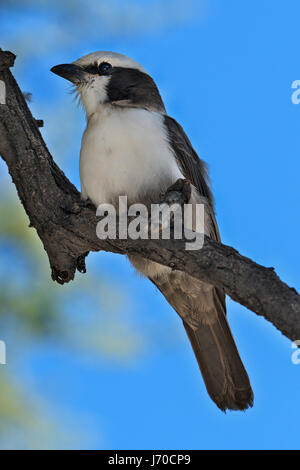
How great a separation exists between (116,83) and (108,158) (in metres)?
0.63

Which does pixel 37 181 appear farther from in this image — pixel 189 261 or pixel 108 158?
pixel 189 261

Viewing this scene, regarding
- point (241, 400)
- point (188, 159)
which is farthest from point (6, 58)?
point (241, 400)

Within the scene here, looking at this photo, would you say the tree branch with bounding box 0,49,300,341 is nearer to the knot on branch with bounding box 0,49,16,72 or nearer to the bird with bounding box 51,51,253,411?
the knot on branch with bounding box 0,49,16,72

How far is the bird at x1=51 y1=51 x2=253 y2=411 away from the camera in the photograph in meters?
4.30

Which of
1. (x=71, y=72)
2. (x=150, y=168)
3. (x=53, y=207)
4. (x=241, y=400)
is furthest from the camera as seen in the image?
(x=71, y=72)

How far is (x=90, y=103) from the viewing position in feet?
15.2

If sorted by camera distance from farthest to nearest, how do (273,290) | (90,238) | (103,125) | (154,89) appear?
1. (154,89)
2. (103,125)
3. (90,238)
4. (273,290)

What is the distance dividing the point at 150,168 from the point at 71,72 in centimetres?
91

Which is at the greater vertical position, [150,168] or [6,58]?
[6,58]

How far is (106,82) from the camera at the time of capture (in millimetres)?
4660

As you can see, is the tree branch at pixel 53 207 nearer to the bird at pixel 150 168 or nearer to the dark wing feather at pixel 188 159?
the bird at pixel 150 168

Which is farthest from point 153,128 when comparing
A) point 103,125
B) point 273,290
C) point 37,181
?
point 273,290

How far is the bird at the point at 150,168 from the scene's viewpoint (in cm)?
430

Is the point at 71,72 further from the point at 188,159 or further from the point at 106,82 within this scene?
the point at 188,159
